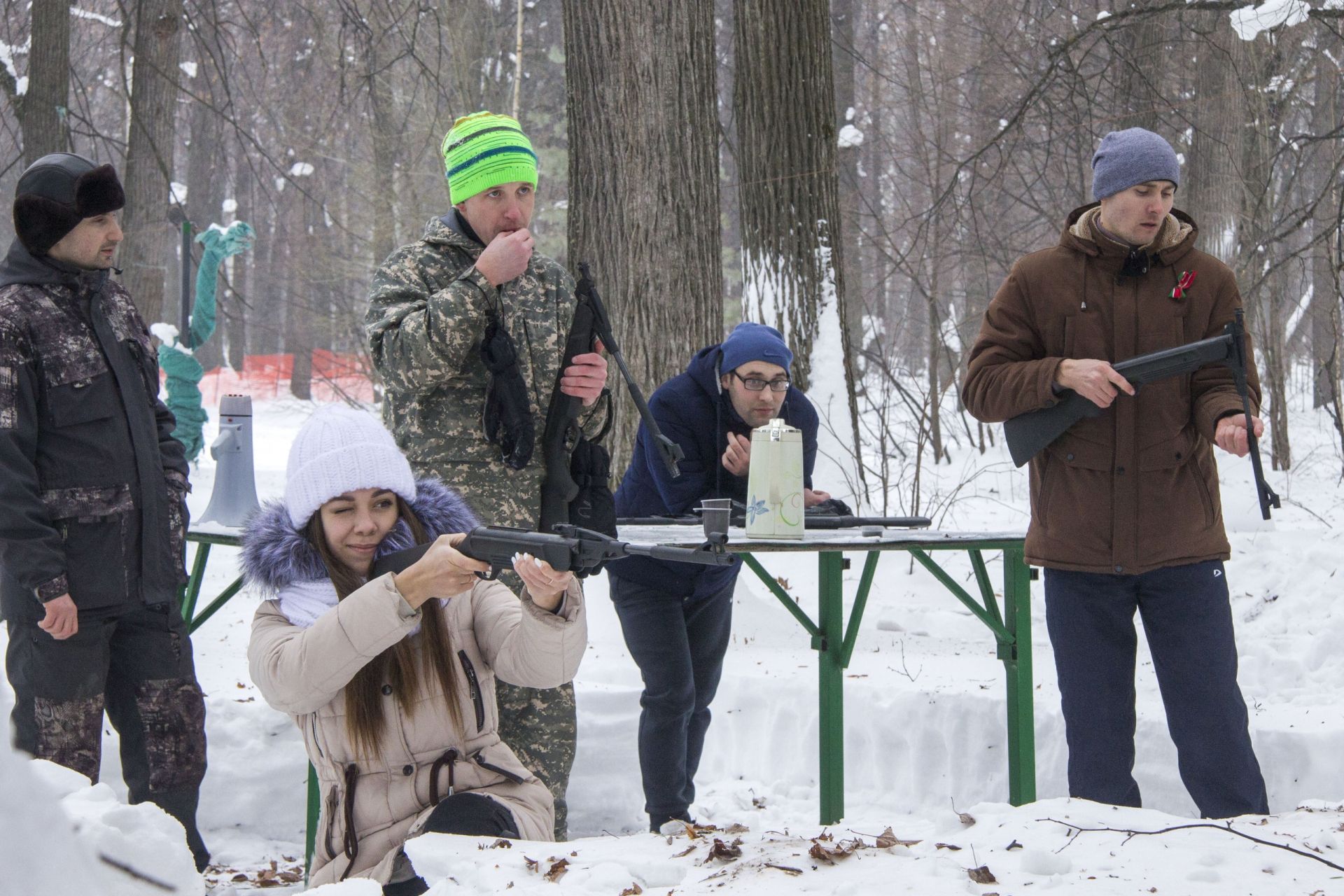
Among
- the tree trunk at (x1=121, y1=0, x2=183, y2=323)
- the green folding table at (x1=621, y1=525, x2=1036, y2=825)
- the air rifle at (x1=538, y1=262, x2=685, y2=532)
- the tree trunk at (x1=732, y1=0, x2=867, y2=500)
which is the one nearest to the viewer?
the air rifle at (x1=538, y1=262, x2=685, y2=532)

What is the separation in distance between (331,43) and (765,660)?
14137 millimetres

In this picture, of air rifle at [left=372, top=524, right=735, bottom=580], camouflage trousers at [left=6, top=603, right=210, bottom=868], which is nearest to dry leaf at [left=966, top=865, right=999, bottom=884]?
air rifle at [left=372, top=524, right=735, bottom=580]

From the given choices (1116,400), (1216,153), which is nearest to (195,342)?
(1216,153)

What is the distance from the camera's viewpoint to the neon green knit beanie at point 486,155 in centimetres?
335

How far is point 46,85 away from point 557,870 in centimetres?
716

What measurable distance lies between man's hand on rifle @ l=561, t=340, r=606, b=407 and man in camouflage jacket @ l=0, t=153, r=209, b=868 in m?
1.13

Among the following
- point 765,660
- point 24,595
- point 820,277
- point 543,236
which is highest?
point 543,236

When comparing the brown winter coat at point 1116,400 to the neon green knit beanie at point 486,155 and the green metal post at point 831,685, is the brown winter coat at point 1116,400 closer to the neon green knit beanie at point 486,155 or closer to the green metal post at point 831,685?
the green metal post at point 831,685

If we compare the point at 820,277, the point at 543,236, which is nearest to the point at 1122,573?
the point at 820,277

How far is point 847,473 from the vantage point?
21.1 ft

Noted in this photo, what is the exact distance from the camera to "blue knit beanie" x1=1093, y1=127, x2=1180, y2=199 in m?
3.12

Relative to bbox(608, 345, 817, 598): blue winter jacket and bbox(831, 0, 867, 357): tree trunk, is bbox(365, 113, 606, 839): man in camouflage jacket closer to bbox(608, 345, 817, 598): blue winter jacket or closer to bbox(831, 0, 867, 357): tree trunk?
bbox(608, 345, 817, 598): blue winter jacket

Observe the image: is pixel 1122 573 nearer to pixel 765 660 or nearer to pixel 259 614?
pixel 259 614

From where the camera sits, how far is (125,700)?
349 centimetres
